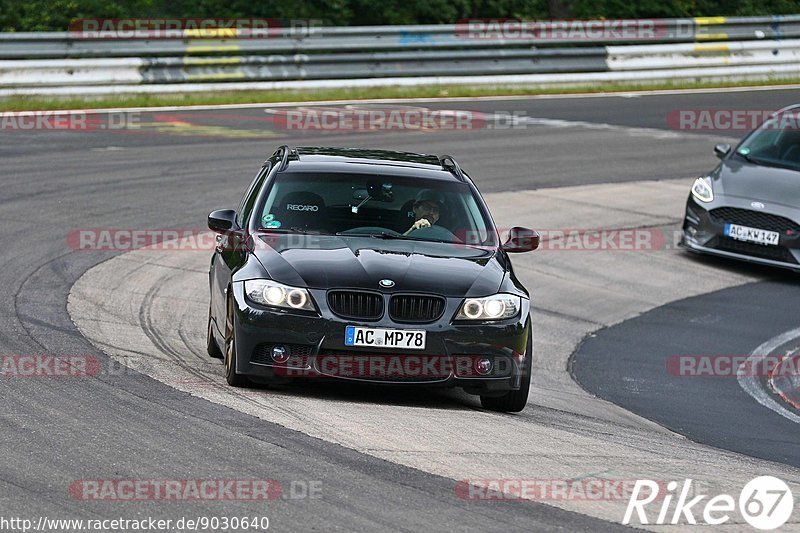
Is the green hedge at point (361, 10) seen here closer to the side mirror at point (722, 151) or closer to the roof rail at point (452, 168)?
the side mirror at point (722, 151)

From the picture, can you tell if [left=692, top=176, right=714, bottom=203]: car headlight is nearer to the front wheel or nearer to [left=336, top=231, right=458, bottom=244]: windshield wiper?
[left=336, top=231, right=458, bottom=244]: windshield wiper

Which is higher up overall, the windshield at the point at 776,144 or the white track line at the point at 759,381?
the windshield at the point at 776,144

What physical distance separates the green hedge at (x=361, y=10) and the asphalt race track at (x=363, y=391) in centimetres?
829

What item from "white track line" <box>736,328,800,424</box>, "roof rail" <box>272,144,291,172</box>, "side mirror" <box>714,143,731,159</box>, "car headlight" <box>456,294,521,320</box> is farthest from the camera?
"side mirror" <box>714,143,731,159</box>

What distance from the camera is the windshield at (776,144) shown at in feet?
53.2

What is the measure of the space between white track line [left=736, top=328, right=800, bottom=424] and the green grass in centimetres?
1381

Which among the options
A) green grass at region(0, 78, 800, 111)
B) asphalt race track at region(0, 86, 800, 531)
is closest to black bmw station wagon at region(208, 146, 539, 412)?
asphalt race track at region(0, 86, 800, 531)

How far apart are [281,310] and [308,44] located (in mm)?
18717

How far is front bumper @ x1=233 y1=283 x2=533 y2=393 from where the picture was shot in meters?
8.19

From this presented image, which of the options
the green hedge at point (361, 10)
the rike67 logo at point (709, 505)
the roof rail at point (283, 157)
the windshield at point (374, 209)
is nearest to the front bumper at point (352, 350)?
the windshield at point (374, 209)

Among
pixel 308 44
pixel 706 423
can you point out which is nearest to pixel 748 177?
pixel 706 423

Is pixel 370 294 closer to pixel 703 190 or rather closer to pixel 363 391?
pixel 363 391

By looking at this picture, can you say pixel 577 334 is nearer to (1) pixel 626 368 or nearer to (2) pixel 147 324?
(1) pixel 626 368

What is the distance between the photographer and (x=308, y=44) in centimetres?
2641
